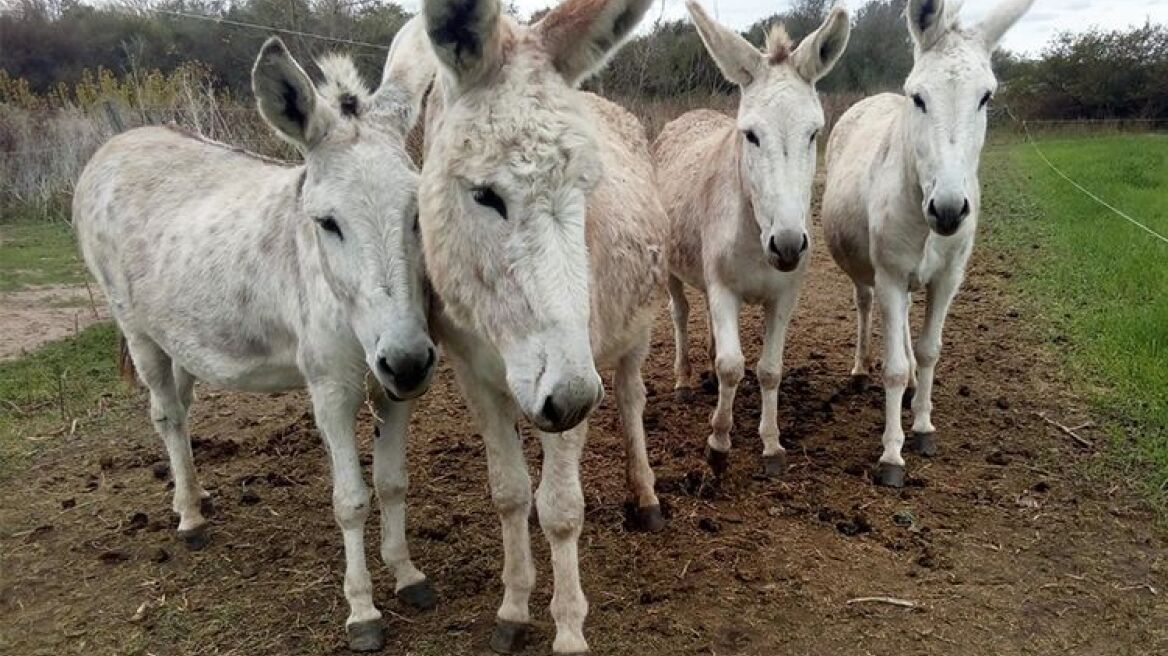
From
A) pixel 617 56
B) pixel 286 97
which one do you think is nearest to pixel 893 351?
pixel 286 97

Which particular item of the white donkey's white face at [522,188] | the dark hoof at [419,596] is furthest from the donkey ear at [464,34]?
the dark hoof at [419,596]

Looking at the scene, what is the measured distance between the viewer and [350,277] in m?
2.76

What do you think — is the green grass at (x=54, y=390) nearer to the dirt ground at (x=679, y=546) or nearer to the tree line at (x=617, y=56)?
the dirt ground at (x=679, y=546)

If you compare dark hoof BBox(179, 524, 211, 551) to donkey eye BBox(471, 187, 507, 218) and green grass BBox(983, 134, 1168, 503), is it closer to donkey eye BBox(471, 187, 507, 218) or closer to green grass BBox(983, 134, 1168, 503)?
donkey eye BBox(471, 187, 507, 218)

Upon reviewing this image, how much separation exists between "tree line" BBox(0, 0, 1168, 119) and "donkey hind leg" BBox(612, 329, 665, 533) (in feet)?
16.9

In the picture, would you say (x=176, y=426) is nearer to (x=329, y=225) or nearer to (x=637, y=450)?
(x=329, y=225)

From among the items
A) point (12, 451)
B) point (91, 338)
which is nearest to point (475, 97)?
point (12, 451)

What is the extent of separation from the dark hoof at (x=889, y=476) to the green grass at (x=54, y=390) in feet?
17.7

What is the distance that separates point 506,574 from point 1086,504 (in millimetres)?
3001

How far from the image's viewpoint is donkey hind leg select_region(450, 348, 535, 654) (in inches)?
123

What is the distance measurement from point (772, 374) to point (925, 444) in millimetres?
1074

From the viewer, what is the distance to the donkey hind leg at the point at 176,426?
420 cm

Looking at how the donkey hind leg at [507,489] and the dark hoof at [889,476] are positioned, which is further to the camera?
the dark hoof at [889,476]

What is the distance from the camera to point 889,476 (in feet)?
14.4
